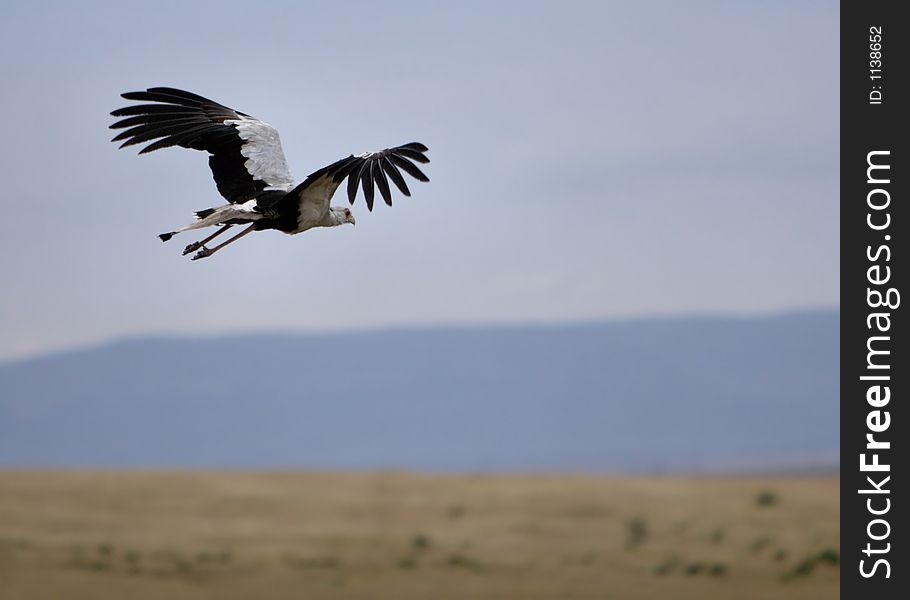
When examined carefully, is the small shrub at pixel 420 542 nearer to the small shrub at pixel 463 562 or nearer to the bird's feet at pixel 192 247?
the small shrub at pixel 463 562

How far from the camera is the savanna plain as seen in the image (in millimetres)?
36438

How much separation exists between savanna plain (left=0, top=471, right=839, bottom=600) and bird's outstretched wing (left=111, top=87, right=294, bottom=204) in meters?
21.1

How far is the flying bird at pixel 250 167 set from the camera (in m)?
12.8

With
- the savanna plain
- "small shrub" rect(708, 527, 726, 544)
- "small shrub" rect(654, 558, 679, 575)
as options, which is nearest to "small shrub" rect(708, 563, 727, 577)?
the savanna plain

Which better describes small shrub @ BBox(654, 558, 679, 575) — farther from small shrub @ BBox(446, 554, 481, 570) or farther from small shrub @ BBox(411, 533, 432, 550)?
small shrub @ BBox(411, 533, 432, 550)

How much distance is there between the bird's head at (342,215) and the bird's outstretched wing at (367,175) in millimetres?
520

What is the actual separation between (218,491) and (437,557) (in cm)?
1389

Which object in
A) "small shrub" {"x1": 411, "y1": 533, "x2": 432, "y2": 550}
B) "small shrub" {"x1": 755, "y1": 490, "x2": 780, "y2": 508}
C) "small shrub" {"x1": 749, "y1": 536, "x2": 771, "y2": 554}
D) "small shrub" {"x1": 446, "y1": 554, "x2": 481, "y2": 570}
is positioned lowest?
"small shrub" {"x1": 446, "y1": 554, "x2": 481, "y2": 570}

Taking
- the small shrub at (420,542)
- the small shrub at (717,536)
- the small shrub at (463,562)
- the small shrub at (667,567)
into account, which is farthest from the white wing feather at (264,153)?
the small shrub at (717,536)

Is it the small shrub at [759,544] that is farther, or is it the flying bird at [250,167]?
the small shrub at [759,544]

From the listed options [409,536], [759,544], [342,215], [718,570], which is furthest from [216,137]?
[409,536]

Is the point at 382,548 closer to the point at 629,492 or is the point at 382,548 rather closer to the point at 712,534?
the point at 712,534

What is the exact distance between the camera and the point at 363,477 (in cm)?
5678
